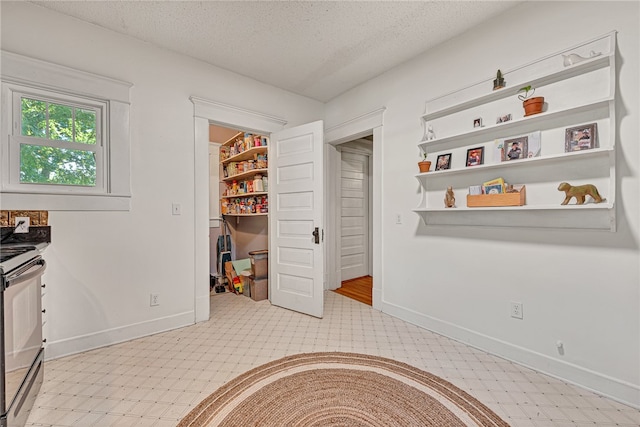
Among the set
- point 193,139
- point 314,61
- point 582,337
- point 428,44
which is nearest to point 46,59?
point 193,139

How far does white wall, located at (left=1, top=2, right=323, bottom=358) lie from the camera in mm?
2100

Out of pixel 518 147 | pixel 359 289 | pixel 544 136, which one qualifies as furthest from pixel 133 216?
pixel 544 136

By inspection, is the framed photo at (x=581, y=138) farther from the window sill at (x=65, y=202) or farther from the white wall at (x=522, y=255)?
the window sill at (x=65, y=202)

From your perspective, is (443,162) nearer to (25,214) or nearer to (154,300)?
(154,300)

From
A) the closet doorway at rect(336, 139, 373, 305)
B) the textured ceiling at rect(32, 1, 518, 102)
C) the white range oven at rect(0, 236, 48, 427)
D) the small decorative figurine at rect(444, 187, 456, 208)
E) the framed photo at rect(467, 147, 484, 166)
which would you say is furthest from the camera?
the closet doorway at rect(336, 139, 373, 305)

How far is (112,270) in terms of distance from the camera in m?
2.33

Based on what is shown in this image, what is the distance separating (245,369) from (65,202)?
74.0 inches

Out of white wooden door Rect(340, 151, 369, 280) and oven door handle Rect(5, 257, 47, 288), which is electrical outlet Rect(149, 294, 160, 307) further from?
white wooden door Rect(340, 151, 369, 280)

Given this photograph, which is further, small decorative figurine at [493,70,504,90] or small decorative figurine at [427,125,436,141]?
small decorative figurine at [427,125,436,141]

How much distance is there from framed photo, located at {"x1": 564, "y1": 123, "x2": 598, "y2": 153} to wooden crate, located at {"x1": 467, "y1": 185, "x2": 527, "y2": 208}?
361 mm

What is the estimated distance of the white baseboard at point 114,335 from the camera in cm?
209

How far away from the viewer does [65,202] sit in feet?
6.98

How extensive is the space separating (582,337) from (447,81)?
2185 mm

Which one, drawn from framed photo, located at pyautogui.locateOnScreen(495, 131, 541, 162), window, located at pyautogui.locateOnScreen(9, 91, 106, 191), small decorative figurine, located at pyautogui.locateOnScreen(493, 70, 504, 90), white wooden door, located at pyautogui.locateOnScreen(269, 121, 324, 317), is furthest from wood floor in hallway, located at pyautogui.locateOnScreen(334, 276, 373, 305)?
window, located at pyautogui.locateOnScreen(9, 91, 106, 191)
